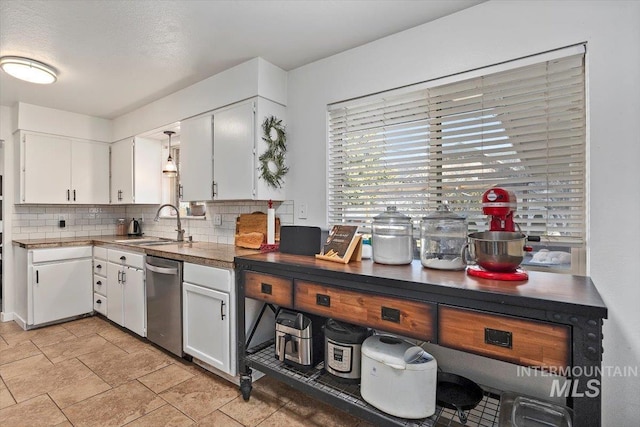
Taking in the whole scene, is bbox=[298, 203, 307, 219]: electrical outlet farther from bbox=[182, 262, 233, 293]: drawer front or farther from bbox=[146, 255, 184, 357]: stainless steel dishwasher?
bbox=[146, 255, 184, 357]: stainless steel dishwasher

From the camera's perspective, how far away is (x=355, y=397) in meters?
1.73

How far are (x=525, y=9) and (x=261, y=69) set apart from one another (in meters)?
1.81

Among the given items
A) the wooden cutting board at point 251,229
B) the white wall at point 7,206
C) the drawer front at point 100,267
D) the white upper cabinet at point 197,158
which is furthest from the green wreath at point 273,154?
the white wall at point 7,206

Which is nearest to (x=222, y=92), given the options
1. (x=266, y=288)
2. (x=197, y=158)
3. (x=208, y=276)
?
(x=197, y=158)

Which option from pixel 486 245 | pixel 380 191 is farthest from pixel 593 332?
pixel 380 191

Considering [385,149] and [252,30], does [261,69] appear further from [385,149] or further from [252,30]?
[385,149]

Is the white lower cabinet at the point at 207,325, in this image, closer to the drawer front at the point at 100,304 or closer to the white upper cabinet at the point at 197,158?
the white upper cabinet at the point at 197,158

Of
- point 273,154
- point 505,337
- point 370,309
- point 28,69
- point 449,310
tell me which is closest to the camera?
point 505,337

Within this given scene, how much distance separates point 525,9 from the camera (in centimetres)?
180

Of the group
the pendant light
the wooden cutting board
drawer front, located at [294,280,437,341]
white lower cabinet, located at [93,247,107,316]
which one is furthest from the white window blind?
white lower cabinet, located at [93,247,107,316]

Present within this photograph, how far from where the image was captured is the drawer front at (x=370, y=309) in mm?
1469

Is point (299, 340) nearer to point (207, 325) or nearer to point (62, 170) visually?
point (207, 325)

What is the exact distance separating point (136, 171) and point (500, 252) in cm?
400

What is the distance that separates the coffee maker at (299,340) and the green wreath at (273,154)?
1.14 meters
